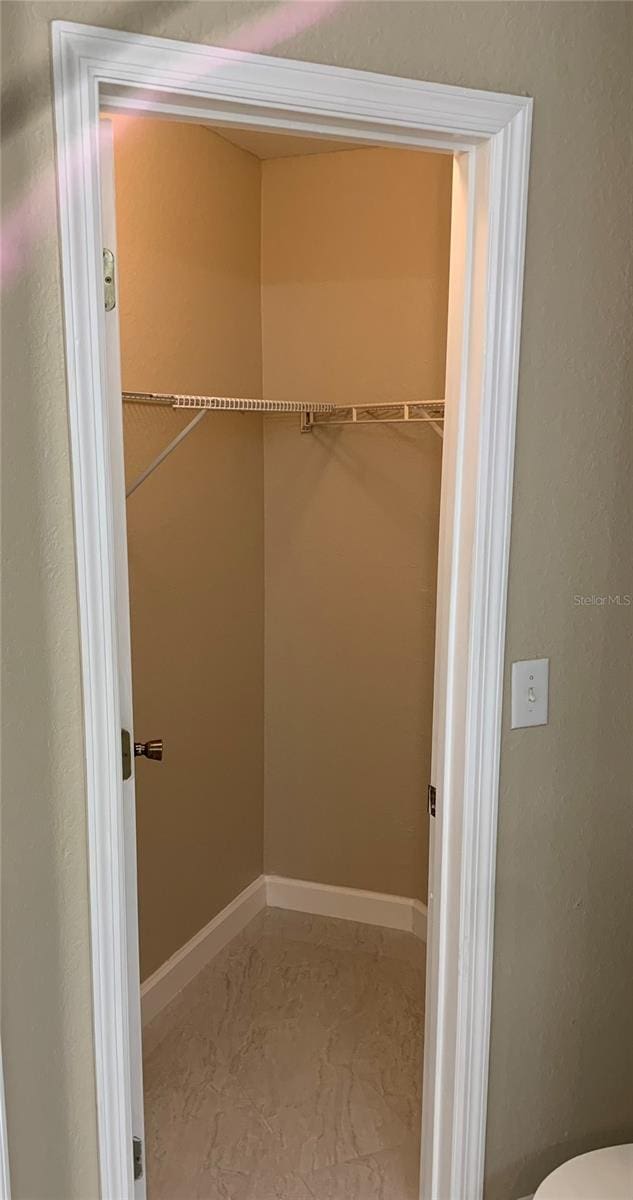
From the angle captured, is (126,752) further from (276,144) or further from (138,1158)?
(276,144)

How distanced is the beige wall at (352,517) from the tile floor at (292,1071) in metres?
0.29

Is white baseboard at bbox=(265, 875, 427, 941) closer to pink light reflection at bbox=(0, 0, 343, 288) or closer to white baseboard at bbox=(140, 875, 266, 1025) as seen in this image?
white baseboard at bbox=(140, 875, 266, 1025)

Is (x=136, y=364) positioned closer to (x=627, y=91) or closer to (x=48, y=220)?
(x=48, y=220)

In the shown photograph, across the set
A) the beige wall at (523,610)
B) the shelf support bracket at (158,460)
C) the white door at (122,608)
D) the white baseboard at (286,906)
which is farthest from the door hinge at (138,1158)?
the shelf support bracket at (158,460)

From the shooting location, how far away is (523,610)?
1.70m

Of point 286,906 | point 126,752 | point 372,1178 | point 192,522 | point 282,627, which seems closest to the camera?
point 126,752

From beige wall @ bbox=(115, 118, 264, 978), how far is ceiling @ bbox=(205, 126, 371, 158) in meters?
0.04

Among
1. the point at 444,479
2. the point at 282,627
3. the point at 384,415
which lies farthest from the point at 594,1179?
the point at 384,415

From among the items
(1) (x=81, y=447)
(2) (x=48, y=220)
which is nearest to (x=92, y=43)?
(2) (x=48, y=220)

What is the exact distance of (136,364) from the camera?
2.40 metres

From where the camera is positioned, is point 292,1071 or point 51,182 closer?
point 51,182

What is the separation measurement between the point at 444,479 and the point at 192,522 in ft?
3.83

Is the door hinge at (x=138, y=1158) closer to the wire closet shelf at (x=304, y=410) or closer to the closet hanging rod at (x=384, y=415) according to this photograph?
the wire closet shelf at (x=304, y=410)

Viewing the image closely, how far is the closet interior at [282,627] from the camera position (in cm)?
238
